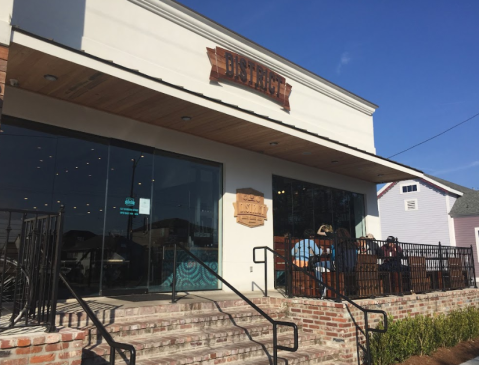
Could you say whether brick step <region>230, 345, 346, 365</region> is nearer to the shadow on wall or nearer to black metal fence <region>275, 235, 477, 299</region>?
black metal fence <region>275, 235, 477, 299</region>

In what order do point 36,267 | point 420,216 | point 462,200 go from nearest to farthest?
1. point 36,267
2. point 462,200
3. point 420,216

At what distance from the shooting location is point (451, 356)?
8.39 meters

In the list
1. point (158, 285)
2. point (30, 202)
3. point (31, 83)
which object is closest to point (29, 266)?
point (30, 202)

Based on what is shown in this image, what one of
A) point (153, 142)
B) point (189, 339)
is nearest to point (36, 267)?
point (189, 339)

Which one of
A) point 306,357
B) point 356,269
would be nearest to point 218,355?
point 306,357

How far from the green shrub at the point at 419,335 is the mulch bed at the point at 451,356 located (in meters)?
0.10

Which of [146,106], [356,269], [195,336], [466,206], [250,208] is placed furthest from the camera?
[466,206]

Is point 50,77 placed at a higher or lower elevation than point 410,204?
lower

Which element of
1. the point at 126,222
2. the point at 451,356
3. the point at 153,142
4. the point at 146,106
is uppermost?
→ the point at 146,106

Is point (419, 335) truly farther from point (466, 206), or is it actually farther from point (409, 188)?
point (409, 188)

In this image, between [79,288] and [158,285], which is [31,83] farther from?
[158,285]

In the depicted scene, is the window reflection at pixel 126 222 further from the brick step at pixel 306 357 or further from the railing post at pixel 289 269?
the brick step at pixel 306 357

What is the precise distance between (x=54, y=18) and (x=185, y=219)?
451cm

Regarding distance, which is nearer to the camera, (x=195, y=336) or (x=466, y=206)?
(x=195, y=336)
